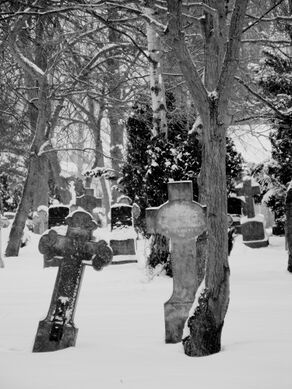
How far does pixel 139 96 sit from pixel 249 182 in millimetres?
4126

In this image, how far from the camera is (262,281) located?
28.1 feet

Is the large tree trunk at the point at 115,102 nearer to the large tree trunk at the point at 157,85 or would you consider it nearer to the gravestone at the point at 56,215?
the large tree trunk at the point at 157,85

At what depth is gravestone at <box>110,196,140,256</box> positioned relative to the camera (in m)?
12.5

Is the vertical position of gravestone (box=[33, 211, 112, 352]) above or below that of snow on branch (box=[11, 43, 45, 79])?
below

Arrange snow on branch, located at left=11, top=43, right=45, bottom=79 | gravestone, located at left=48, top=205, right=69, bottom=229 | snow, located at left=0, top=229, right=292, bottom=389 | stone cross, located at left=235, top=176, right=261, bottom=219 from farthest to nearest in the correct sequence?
1. stone cross, located at left=235, top=176, right=261, bottom=219
2. snow on branch, located at left=11, top=43, right=45, bottom=79
3. gravestone, located at left=48, top=205, right=69, bottom=229
4. snow, located at left=0, top=229, right=292, bottom=389

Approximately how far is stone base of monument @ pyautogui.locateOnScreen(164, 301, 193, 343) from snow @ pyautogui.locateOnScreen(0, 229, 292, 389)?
12 centimetres

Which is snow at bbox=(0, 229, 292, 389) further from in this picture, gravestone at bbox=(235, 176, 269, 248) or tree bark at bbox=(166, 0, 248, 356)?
gravestone at bbox=(235, 176, 269, 248)

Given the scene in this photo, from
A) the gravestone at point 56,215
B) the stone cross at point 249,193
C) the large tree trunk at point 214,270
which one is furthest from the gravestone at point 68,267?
the stone cross at point 249,193

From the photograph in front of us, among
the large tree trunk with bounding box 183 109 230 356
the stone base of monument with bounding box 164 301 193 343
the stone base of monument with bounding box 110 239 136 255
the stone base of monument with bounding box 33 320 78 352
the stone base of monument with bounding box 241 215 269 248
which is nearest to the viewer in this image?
the large tree trunk with bounding box 183 109 230 356

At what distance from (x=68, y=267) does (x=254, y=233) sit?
10682mm

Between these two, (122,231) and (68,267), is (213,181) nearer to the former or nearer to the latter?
(68,267)

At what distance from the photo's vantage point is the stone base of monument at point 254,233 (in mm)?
15070

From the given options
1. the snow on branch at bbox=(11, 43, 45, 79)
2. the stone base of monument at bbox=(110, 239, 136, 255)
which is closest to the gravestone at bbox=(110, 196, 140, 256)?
the stone base of monument at bbox=(110, 239, 136, 255)

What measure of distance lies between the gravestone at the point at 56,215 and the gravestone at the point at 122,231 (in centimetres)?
117
